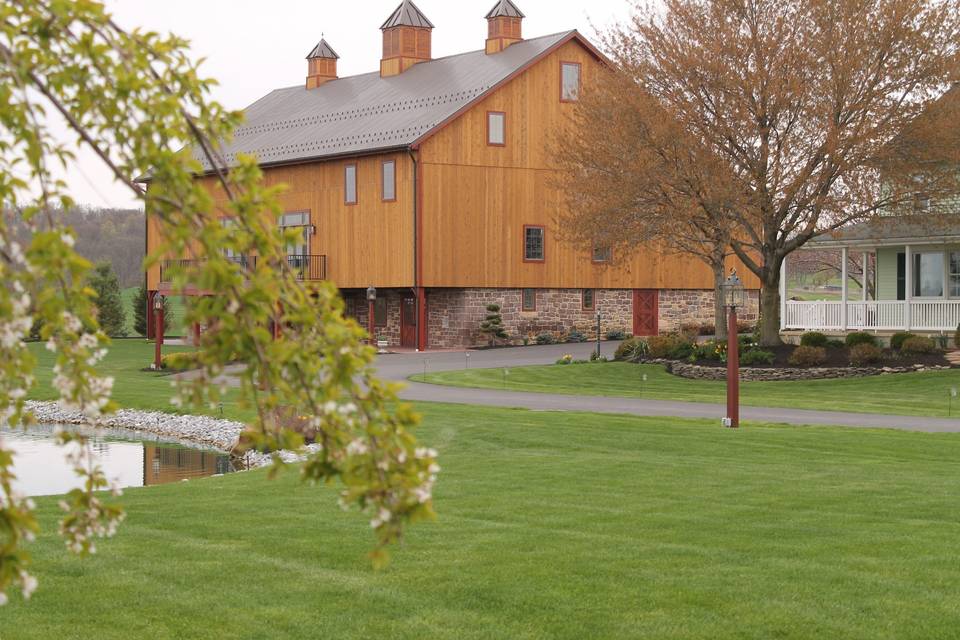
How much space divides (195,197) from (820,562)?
6987 mm

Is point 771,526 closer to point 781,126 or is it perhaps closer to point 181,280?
point 181,280

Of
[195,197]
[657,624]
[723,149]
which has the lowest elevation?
[657,624]

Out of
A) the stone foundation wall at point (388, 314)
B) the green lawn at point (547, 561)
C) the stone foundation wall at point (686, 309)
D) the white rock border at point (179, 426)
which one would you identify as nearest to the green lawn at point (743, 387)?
A: the white rock border at point (179, 426)

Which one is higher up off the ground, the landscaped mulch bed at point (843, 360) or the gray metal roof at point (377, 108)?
the gray metal roof at point (377, 108)

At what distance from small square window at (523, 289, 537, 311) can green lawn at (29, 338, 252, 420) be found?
11.9m

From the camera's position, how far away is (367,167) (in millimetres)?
43438

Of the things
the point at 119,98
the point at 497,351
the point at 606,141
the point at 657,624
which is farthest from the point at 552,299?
the point at 119,98

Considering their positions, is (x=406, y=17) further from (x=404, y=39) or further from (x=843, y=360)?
(x=843, y=360)

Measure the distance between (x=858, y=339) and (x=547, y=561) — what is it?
1014 inches

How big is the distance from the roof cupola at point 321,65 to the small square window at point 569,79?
13.6 m

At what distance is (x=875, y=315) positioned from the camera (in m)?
35.8

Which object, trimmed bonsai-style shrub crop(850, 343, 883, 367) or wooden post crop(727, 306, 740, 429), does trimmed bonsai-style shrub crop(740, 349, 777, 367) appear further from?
wooden post crop(727, 306, 740, 429)

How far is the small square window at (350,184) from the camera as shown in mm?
43884

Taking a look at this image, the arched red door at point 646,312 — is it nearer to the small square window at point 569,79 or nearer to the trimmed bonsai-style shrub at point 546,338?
the trimmed bonsai-style shrub at point 546,338
